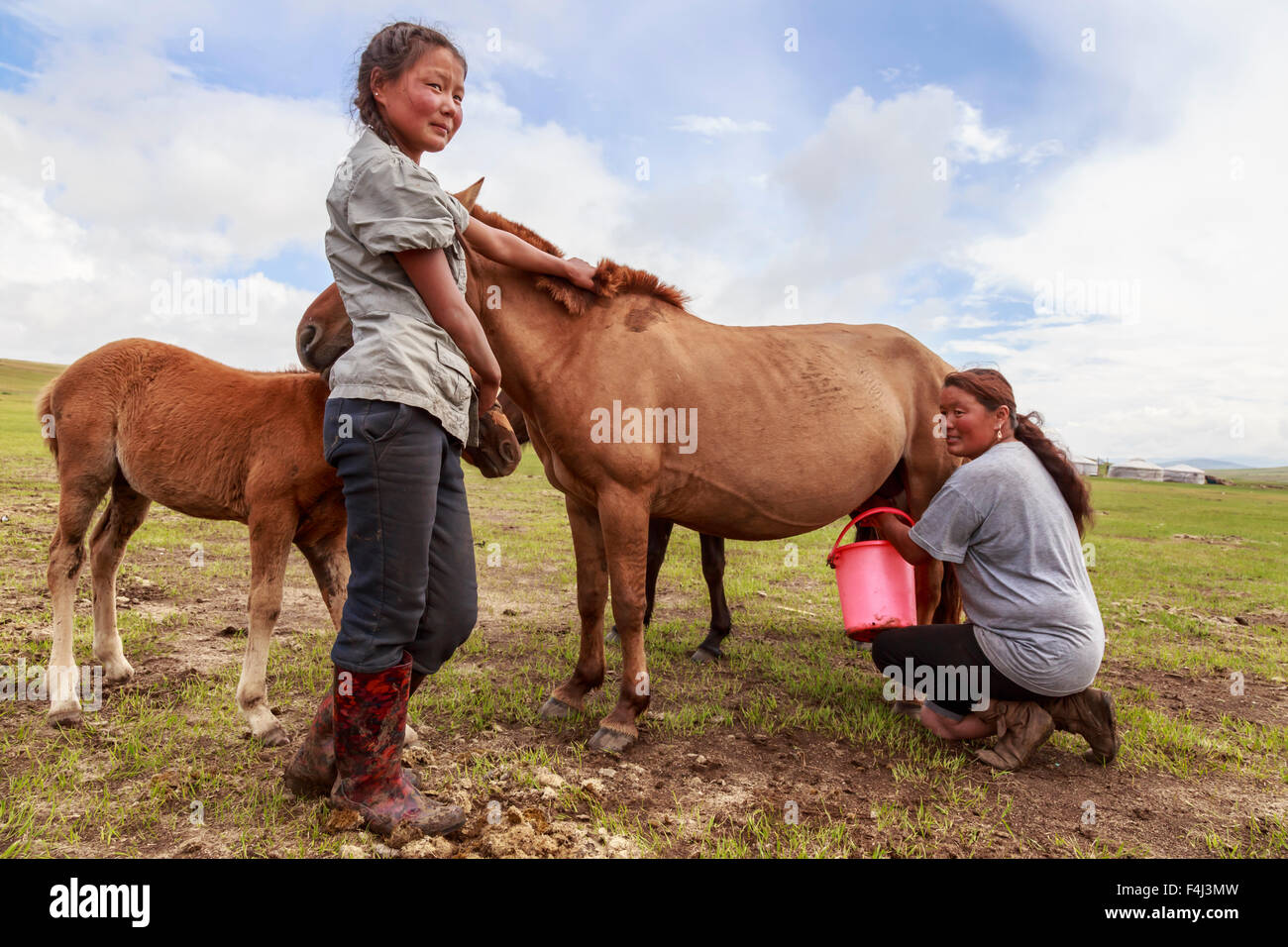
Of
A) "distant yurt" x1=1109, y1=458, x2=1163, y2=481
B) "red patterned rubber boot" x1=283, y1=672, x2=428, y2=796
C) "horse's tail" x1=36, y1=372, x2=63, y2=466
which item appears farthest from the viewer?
"distant yurt" x1=1109, y1=458, x2=1163, y2=481

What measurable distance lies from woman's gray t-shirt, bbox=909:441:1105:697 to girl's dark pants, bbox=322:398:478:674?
105 inches

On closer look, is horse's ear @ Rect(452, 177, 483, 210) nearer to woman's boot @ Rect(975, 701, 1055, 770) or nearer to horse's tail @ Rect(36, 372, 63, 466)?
horse's tail @ Rect(36, 372, 63, 466)

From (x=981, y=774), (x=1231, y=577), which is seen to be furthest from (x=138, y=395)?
(x=1231, y=577)

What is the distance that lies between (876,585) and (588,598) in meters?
1.70

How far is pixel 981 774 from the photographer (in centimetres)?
357

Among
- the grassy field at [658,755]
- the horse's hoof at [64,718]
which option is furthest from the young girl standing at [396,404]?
the horse's hoof at [64,718]

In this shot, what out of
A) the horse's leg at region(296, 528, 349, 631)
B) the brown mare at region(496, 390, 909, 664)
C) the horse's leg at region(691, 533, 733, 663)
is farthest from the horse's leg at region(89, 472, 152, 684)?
the horse's leg at region(691, 533, 733, 663)

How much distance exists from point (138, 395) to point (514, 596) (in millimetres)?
4028

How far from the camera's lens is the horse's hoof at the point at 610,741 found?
145 inches

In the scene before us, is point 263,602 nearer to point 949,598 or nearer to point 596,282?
point 596,282

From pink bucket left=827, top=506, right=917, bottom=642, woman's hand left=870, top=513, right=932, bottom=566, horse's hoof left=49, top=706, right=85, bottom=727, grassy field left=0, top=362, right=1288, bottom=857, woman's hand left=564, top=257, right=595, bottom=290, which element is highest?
woman's hand left=564, top=257, right=595, bottom=290

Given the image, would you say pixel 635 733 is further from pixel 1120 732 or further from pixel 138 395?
pixel 138 395

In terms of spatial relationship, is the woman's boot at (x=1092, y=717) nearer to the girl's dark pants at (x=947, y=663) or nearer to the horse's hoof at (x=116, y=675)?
the girl's dark pants at (x=947, y=663)

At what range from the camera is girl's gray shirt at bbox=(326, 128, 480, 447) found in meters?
2.34
